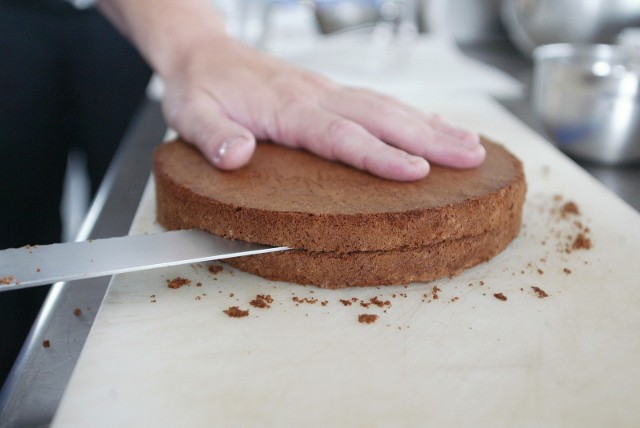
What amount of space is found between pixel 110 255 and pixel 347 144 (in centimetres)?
41

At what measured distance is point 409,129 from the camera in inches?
39.8

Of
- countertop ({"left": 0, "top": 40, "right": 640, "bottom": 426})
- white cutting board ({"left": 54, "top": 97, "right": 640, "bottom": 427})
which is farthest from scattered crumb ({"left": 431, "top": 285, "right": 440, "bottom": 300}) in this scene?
countertop ({"left": 0, "top": 40, "right": 640, "bottom": 426})

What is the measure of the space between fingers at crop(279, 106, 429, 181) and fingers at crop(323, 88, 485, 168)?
0.04 meters

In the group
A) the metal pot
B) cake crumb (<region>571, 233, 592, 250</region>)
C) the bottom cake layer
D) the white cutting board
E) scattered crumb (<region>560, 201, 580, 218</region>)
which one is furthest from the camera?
the metal pot

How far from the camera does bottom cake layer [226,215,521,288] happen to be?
0.83m

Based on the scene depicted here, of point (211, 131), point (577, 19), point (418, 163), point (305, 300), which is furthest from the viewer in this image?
point (577, 19)

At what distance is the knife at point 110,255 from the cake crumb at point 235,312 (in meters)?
0.08

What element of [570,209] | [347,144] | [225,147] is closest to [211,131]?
[225,147]

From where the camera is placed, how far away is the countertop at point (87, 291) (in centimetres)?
65

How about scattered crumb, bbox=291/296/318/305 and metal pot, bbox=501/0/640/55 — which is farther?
metal pot, bbox=501/0/640/55

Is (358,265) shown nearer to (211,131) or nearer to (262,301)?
(262,301)

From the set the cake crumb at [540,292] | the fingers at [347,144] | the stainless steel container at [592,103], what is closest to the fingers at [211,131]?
the fingers at [347,144]

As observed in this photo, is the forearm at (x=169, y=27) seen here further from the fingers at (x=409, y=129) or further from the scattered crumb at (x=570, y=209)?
the scattered crumb at (x=570, y=209)

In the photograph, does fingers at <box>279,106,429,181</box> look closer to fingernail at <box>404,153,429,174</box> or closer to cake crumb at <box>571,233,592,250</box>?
fingernail at <box>404,153,429,174</box>
